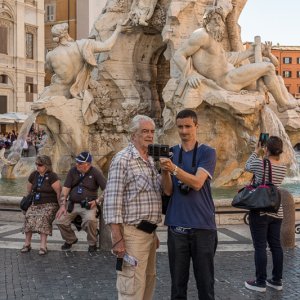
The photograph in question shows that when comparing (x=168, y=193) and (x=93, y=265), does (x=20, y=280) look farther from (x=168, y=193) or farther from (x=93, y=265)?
(x=168, y=193)

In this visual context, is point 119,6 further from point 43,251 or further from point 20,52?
point 20,52

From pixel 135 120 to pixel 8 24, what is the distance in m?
41.1

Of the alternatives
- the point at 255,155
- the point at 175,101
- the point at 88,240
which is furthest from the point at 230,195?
the point at 255,155

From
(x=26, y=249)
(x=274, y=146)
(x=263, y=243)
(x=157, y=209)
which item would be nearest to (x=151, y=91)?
(x=26, y=249)

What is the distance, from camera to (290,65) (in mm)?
77562

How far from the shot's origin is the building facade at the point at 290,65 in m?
77.2

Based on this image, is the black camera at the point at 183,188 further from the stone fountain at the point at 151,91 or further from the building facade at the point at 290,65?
the building facade at the point at 290,65

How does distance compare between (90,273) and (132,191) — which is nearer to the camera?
(132,191)

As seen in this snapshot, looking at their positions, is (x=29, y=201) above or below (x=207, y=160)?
below

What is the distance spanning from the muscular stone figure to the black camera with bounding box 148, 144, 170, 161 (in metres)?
8.30

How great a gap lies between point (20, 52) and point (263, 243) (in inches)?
1603

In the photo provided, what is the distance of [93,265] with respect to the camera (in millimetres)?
6301

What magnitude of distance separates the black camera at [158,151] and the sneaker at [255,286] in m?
2.09

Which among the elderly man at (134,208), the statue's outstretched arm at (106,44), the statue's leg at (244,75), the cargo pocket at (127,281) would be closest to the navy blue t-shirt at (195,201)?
the elderly man at (134,208)
